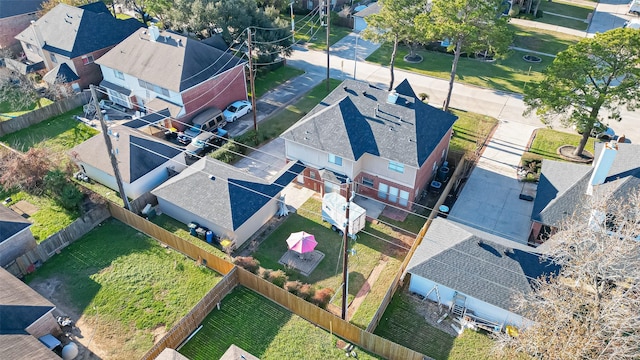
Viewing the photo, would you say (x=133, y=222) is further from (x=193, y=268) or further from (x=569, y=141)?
(x=569, y=141)

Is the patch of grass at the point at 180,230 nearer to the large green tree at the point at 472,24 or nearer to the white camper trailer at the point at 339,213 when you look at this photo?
the white camper trailer at the point at 339,213

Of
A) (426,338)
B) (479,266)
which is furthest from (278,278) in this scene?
(479,266)

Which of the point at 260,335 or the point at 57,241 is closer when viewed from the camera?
the point at 260,335

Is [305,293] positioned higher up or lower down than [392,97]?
lower down

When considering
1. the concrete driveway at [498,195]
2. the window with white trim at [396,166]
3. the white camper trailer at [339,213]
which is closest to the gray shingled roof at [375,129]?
the window with white trim at [396,166]

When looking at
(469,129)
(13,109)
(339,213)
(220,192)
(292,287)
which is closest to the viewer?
(292,287)

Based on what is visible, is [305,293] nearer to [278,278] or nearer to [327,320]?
[278,278]
